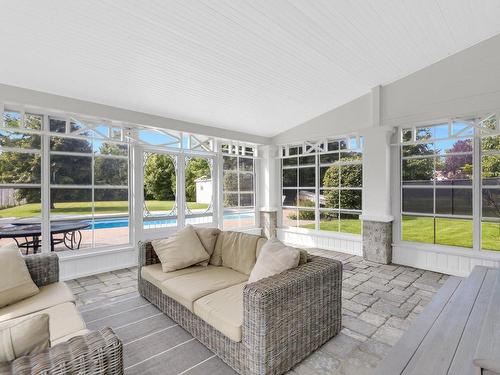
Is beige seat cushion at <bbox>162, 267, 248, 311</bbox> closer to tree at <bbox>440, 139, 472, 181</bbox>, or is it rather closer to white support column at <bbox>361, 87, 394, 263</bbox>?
white support column at <bbox>361, 87, 394, 263</bbox>

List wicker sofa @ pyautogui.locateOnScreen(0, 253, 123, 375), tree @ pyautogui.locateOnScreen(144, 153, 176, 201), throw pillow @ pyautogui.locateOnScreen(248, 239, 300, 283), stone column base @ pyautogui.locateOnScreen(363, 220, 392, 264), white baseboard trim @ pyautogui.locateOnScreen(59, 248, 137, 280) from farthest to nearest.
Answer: tree @ pyautogui.locateOnScreen(144, 153, 176, 201) < stone column base @ pyautogui.locateOnScreen(363, 220, 392, 264) < white baseboard trim @ pyautogui.locateOnScreen(59, 248, 137, 280) < throw pillow @ pyautogui.locateOnScreen(248, 239, 300, 283) < wicker sofa @ pyautogui.locateOnScreen(0, 253, 123, 375)

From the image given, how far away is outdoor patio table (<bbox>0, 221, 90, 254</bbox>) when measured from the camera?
12.9 ft

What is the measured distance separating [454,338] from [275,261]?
4.21 feet

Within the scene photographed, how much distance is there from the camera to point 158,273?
3008 mm

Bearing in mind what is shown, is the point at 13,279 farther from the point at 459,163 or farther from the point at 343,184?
the point at 459,163

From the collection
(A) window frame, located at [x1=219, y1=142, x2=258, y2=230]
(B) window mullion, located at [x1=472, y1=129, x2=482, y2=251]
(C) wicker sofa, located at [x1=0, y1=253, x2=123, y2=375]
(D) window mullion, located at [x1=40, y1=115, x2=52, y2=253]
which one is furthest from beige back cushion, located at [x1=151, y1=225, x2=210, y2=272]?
(B) window mullion, located at [x1=472, y1=129, x2=482, y2=251]

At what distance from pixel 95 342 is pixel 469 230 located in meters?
5.25

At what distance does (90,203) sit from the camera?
455 centimetres

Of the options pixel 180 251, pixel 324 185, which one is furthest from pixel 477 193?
pixel 180 251

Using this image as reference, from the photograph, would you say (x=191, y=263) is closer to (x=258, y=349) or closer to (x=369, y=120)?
(x=258, y=349)

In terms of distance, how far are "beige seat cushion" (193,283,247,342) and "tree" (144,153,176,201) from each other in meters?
3.35

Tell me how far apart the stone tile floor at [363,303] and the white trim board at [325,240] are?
32 centimetres

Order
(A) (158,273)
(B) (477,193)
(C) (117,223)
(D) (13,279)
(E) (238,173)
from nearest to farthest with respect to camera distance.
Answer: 1. (D) (13,279)
2. (A) (158,273)
3. (B) (477,193)
4. (C) (117,223)
5. (E) (238,173)

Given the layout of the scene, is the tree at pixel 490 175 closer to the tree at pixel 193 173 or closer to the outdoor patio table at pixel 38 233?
the tree at pixel 193 173
